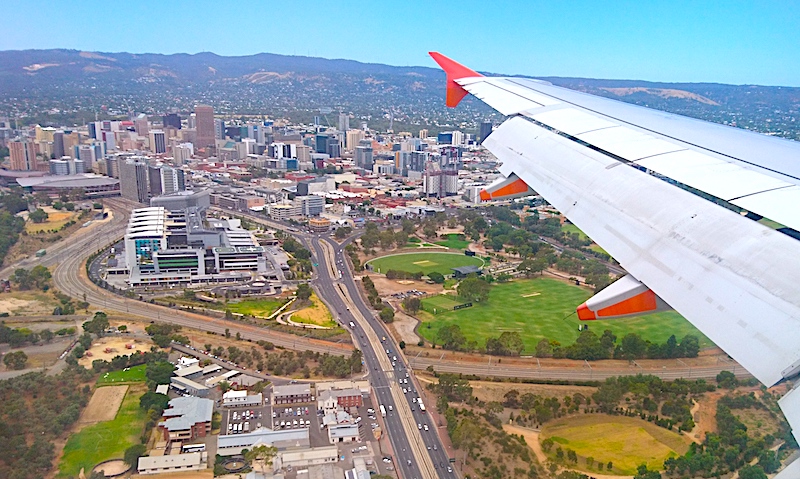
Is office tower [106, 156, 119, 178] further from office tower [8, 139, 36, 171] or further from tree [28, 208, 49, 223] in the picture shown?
tree [28, 208, 49, 223]

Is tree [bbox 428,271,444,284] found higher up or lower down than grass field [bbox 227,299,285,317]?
higher up

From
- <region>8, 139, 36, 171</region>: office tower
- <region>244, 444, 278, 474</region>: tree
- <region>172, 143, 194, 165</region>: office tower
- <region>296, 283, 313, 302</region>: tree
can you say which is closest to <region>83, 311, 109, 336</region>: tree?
<region>296, 283, 313, 302</region>: tree

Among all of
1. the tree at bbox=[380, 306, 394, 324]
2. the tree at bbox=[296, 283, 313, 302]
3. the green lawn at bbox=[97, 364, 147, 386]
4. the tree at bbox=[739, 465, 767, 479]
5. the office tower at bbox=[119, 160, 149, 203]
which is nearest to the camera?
the tree at bbox=[739, 465, 767, 479]

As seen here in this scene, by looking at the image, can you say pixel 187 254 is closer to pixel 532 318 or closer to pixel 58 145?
pixel 532 318

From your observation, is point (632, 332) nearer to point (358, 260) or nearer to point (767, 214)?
point (358, 260)

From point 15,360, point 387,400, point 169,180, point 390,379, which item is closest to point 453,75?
point 387,400

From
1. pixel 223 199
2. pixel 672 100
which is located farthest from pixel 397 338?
pixel 672 100

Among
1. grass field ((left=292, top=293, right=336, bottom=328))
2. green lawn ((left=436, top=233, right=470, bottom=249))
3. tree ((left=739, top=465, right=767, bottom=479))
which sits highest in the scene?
tree ((left=739, top=465, right=767, bottom=479))

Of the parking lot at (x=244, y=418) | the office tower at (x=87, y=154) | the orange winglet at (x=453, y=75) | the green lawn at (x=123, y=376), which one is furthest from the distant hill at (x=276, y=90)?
the green lawn at (x=123, y=376)
